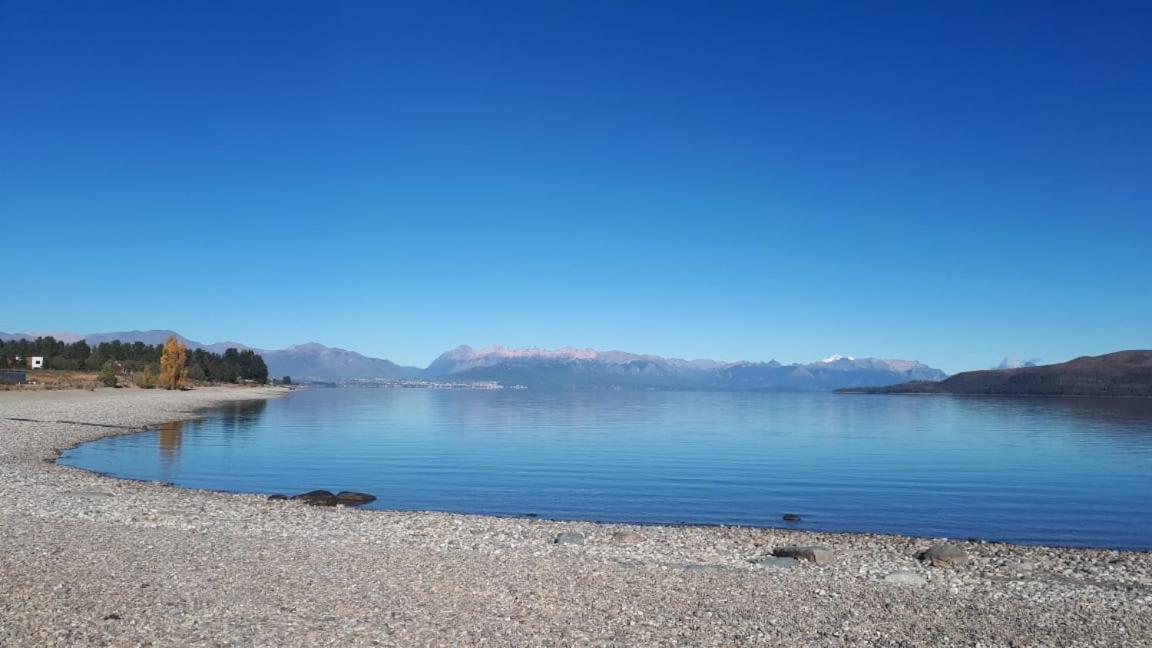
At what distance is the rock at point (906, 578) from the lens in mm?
17109

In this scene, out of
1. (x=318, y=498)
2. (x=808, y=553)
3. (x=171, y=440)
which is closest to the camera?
(x=808, y=553)

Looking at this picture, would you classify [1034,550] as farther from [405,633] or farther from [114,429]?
[114,429]

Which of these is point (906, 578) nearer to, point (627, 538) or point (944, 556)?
point (944, 556)


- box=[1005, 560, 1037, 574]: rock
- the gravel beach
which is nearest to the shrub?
the gravel beach

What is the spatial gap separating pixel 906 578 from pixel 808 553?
2636 mm

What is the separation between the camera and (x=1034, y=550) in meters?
21.8

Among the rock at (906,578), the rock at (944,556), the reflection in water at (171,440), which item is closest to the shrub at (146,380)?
the reflection in water at (171,440)

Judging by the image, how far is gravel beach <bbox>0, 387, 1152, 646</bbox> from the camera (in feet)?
41.0

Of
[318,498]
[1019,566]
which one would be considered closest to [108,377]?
[318,498]

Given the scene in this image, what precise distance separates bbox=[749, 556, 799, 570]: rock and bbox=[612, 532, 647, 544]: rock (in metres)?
3.38

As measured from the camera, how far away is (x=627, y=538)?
71.7ft

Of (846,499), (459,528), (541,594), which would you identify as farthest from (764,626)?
(846,499)

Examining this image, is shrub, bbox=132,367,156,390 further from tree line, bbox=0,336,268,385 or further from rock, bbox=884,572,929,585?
rock, bbox=884,572,929,585

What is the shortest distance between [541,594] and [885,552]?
1033 cm
